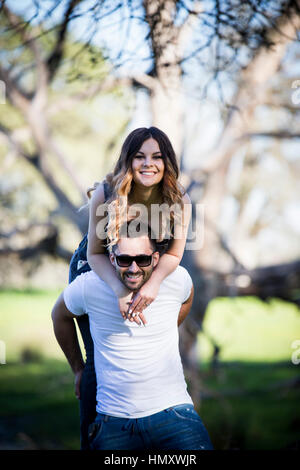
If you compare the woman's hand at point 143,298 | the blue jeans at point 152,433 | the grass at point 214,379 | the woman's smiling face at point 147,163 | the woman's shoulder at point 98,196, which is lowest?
the grass at point 214,379

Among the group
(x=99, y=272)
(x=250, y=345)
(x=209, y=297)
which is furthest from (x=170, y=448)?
(x=250, y=345)

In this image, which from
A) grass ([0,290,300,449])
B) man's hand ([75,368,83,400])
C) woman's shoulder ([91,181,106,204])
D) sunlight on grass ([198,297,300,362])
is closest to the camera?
man's hand ([75,368,83,400])

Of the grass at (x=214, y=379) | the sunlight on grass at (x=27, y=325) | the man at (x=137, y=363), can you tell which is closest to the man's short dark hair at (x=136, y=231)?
the man at (x=137, y=363)

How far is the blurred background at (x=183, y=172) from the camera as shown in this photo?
287 centimetres

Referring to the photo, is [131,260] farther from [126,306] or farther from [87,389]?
[87,389]

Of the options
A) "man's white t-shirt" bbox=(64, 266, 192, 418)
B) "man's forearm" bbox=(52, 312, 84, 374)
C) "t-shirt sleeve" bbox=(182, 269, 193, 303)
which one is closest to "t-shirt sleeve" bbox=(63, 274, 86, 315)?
"man's white t-shirt" bbox=(64, 266, 192, 418)

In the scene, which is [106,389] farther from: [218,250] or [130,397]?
[218,250]

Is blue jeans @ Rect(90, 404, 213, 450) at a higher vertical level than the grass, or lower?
higher

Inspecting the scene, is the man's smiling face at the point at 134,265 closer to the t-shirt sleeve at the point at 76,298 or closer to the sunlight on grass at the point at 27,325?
the t-shirt sleeve at the point at 76,298

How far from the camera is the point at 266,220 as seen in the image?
39.3ft

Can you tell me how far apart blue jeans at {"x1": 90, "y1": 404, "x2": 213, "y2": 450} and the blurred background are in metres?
1.54

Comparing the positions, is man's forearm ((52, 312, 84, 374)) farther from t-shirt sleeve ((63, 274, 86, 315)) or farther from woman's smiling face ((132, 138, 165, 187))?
woman's smiling face ((132, 138, 165, 187))

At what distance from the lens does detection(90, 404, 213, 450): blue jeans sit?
168 centimetres

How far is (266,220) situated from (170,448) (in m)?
10.7
